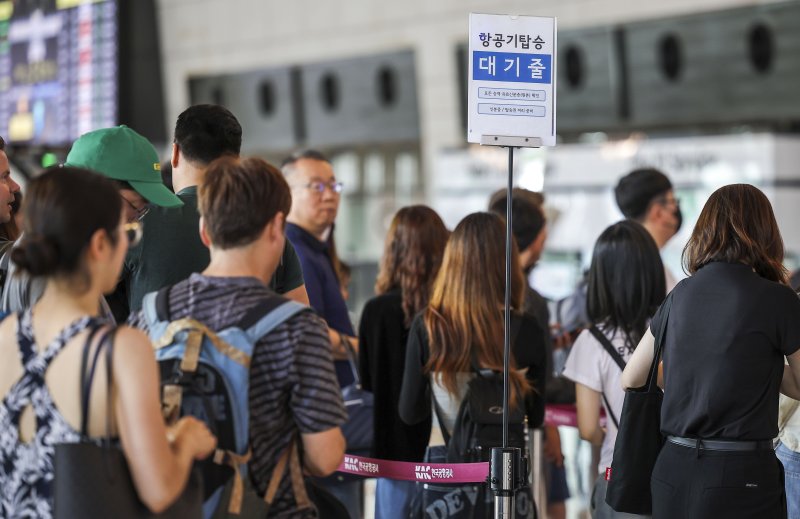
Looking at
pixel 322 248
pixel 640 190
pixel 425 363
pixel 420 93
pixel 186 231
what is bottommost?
pixel 425 363

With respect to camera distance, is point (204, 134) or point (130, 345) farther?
point (204, 134)

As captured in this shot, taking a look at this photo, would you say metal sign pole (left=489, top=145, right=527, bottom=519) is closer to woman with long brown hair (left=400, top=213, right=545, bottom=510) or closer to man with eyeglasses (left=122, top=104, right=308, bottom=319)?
woman with long brown hair (left=400, top=213, right=545, bottom=510)

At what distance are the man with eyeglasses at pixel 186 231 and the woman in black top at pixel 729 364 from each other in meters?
1.07

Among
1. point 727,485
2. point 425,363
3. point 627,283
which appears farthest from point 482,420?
point 727,485

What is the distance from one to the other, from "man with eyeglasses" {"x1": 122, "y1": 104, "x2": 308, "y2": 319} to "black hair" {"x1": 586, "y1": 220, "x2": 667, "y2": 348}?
113 centimetres

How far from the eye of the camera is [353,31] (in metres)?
13.4

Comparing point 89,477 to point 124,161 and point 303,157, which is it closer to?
point 124,161

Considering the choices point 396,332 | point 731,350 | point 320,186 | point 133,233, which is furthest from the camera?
point 320,186

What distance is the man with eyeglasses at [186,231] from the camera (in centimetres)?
321

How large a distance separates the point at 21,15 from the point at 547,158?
7.11 meters

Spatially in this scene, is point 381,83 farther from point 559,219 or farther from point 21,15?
point 21,15

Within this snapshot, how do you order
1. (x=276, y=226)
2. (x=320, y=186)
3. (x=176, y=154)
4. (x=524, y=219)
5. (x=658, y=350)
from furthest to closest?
(x=524, y=219), (x=320, y=186), (x=176, y=154), (x=658, y=350), (x=276, y=226)

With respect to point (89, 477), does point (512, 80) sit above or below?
above

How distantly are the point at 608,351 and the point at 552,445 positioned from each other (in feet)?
3.92
